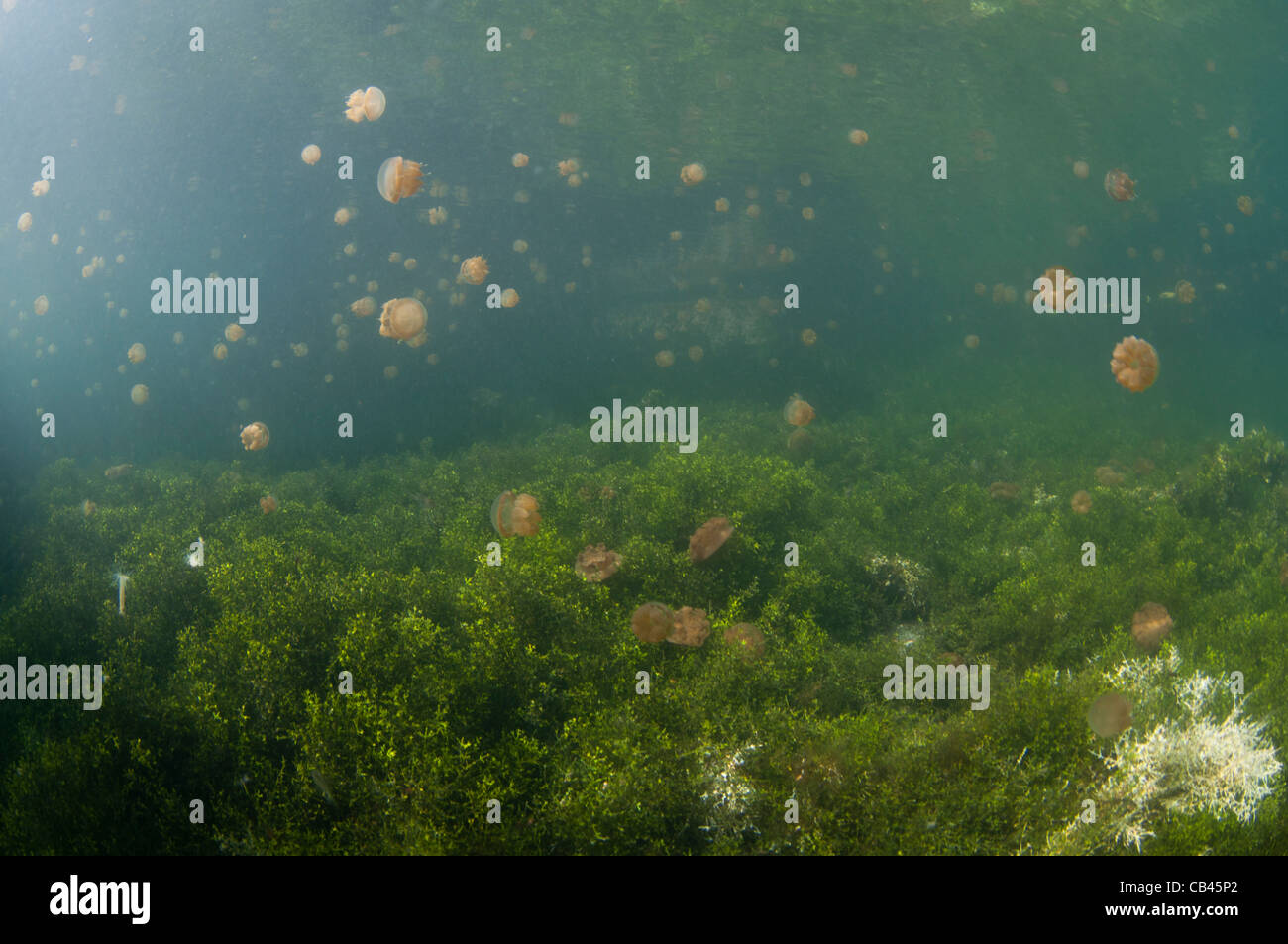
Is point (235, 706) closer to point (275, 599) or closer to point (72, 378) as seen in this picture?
point (275, 599)

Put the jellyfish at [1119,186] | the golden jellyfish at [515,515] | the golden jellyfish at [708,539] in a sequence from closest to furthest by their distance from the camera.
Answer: the golden jellyfish at [708,539], the golden jellyfish at [515,515], the jellyfish at [1119,186]

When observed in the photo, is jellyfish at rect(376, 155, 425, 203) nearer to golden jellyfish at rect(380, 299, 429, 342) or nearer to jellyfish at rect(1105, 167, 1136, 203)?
golden jellyfish at rect(380, 299, 429, 342)

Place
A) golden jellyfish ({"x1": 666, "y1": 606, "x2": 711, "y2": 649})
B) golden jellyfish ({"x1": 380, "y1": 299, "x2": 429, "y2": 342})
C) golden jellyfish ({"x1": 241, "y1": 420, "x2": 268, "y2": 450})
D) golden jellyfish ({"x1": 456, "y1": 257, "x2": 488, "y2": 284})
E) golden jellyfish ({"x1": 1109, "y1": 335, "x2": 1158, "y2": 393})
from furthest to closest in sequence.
Answer: golden jellyfish ({"x1": 241, "y1": 420, "x2": 268, "y2": 450}) < golden jellyfish ({"x1": 456, "y1": 257, "x2": 488, "y2": 284}) < golden jellyfish ({"x1": 380, "y1": 299, "x2": 429, "y2": 342}) < golden jellyfish ({"x1": 1109, "y1": 335, "x2": 1158, "y2": 393}) < golden jellyfish ({"x1": 666, "y1": 606, "x2": 711, "y2": 649})

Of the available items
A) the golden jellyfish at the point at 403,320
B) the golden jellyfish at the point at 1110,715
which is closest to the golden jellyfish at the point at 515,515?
the golden jellyfish at the point at 403,320

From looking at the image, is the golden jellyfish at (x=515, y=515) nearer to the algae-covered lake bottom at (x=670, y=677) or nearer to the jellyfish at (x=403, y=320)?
the algae-covered lake bottom at (x=670, y=677)

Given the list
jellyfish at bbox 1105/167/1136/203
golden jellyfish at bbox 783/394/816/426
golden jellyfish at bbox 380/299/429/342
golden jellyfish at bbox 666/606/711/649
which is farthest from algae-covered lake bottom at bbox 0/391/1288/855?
golden jellyfish at bbox 783/394/816/426

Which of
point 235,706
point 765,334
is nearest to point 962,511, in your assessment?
point 235,706
